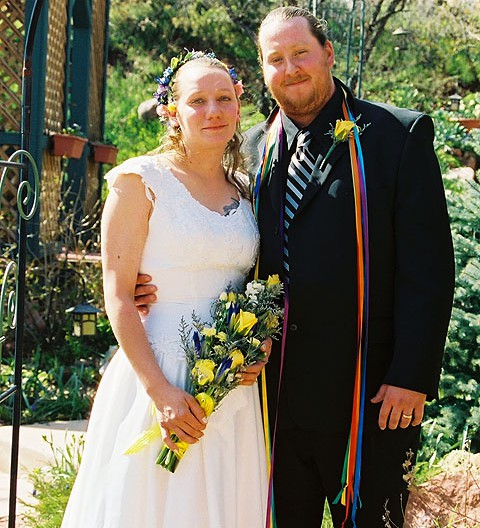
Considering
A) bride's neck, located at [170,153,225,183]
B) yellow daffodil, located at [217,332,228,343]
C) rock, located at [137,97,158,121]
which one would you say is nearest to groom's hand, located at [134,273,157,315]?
yellow daffodil, located at [217,332,228,343]

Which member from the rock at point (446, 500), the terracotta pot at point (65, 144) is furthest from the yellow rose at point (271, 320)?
the terracotta pot at point (65, 144)

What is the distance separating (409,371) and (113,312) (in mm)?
931

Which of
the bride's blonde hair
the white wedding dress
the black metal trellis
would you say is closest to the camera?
the white wedding dress

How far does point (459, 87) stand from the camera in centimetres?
1942

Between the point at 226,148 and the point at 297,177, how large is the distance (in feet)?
0.90

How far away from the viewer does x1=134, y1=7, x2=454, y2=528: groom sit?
2684mm

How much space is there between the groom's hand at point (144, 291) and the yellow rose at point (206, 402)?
350 millimetres

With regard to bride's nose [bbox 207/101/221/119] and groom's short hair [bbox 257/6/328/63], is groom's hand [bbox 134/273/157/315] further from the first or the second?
groom's short hair [bbox 257/6/328/63]

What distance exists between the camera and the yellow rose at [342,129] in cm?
279

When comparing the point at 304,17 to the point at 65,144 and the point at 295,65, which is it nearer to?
the point at 295,65

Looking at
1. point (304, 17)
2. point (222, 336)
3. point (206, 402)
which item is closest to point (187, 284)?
point (222, 336)

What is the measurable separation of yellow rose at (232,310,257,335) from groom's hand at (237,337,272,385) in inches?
3.9

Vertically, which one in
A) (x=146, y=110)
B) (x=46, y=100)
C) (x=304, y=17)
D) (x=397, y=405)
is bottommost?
(x=397, y=405)

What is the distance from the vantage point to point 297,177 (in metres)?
2.85
